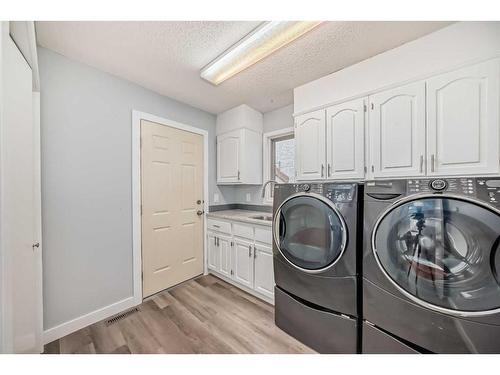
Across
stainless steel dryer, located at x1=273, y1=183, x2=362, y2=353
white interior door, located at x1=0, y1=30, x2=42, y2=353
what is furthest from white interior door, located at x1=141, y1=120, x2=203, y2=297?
stainless steel dryer, located at x1=273, y1=183, x2=362, y2=353

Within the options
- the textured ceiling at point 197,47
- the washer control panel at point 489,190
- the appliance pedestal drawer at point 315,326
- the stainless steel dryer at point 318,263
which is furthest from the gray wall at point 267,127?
the washer control panel at point 489,190

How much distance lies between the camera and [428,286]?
3.40 feet

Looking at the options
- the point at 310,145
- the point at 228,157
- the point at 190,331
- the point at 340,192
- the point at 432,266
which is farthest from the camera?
the point at 228,157

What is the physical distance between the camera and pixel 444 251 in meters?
0.99

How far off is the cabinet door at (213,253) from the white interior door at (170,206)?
12 cm

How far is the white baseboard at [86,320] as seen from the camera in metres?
1.50

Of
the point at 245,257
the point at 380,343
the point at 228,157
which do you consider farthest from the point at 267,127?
the point at 380,343

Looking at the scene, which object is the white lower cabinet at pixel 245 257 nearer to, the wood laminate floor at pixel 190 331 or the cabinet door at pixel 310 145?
the wood laminate floor at pixel 190 331

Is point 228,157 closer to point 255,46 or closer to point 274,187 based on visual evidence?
point 274,187

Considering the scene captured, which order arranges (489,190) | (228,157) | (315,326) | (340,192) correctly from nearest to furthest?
(489,190)
(340,192)
(315,326)
(228,157)

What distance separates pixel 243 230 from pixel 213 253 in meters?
0.70

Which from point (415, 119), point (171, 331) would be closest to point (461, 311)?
point (415, 119)

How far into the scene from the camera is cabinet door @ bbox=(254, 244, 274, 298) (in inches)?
77.2
